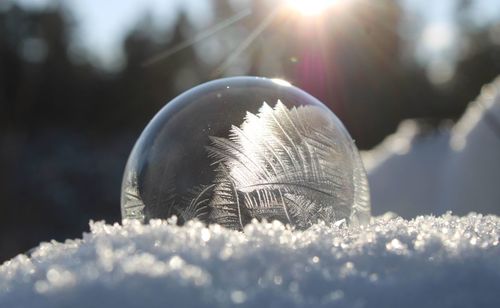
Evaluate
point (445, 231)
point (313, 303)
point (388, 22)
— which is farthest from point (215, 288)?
point (388, 22)

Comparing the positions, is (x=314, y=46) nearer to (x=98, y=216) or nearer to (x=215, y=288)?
(x=98, y=216)

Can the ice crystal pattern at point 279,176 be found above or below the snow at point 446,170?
below

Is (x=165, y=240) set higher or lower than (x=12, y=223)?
lower

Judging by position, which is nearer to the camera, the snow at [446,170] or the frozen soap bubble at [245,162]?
the frozen soap bubble at [245,162]

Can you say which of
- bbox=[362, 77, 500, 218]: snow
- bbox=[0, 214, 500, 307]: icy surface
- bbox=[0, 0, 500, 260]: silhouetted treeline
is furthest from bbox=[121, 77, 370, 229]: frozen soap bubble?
bbox=[0, 0, 500, 260]: silhouetted treeline

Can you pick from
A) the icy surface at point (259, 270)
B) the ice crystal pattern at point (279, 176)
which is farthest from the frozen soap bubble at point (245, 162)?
the icy surface at point (259, 270)

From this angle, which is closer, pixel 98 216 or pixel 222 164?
pixel 222 164

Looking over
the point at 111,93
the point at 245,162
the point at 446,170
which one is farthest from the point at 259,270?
the point at 111,93

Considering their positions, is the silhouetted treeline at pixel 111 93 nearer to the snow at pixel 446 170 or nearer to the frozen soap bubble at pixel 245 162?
the snow at pixel 446 170

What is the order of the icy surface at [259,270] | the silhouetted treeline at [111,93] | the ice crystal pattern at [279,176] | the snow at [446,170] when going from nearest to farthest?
the icy surface at [259,270] < the ice crystal pattern at [279,176] < the snow at [446,170] < the silhouetted treeline at [111,93]
